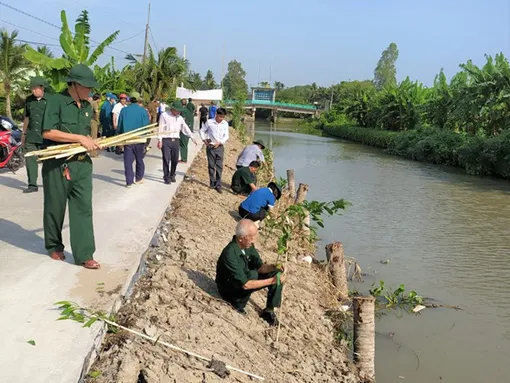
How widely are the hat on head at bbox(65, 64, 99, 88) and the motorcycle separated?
590cm

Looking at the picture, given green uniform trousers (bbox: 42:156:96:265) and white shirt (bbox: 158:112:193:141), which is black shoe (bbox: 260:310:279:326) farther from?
white shirt (bbox: 158:112:193:141)

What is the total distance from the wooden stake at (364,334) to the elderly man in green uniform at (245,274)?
0.84m

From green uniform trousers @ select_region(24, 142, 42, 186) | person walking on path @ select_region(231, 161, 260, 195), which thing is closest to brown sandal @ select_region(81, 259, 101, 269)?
green uniform trousers @ select_region(24, 142, 42, 186)

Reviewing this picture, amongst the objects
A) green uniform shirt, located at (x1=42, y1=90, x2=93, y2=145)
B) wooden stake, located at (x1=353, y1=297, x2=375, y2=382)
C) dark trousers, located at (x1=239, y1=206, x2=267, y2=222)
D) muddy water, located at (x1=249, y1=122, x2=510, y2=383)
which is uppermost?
green uniform shirt, located at (x1=42, y1=90, x2=93, y2=145)

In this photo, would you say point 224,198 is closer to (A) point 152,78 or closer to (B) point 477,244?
(B) point 477,244

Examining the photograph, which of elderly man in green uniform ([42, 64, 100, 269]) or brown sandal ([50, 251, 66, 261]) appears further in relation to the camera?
brown sandal ([50, 251, 66, 261])

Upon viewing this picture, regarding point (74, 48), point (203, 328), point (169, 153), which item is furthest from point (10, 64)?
point (203, 328)

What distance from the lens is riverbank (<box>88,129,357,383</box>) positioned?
349 centimetres

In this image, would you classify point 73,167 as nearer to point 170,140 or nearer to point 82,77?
point 82,77

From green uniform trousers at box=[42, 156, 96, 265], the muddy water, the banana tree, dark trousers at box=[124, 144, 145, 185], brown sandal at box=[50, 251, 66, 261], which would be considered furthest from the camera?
the banana tree

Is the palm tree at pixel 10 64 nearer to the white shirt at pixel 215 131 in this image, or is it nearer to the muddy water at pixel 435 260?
the muddy water at pixel 435 260

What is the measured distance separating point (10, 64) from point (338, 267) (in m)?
23.4

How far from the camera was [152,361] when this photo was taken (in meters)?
3.46

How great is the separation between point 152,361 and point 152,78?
21.3 metres
